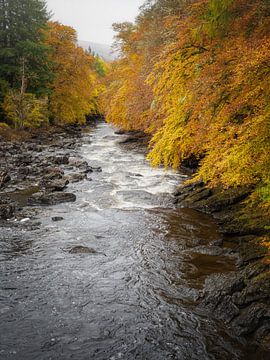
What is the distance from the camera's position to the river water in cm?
587

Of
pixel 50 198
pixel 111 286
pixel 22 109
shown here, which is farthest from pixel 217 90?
pixel 22 109

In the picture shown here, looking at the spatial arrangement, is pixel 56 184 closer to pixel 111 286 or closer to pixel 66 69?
pixel 111 286

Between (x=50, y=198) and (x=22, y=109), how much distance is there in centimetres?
2032

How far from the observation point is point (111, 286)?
778 cm

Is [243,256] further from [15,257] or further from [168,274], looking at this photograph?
[15,257]

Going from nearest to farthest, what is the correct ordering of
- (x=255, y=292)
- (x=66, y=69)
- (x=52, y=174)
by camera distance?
(x=255, y=292) < (x=52, y=174) < (x=66, y=69)

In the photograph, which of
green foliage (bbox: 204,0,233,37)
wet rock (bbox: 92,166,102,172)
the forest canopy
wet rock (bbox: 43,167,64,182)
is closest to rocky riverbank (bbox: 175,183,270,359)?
green foliage (bbox: 204,0,233,37)

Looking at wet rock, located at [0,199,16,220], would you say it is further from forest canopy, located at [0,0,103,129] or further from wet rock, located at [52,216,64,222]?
forest canopy, located at [0,0,103,129]

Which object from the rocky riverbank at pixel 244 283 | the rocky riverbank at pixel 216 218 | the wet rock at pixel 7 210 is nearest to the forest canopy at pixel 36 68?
the rocky riverbank at pixel 216 218

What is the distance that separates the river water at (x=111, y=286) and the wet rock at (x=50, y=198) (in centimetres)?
64

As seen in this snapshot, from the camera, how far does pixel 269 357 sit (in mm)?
5574

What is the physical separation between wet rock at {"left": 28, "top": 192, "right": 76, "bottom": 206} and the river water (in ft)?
2.09

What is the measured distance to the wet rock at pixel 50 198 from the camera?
13586 millimetres

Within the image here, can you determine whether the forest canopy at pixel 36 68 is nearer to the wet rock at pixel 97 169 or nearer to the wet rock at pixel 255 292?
the wet rock at pixel 97 169
